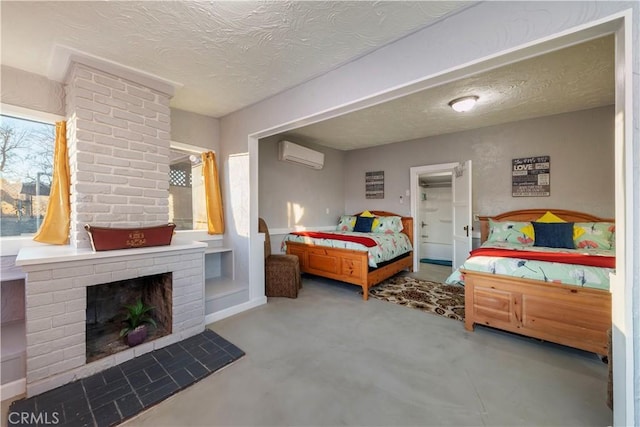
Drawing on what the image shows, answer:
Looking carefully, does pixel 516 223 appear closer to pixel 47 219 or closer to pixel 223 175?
pixel 223 175

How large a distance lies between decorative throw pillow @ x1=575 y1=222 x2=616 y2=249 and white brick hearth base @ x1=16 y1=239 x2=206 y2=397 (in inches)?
186

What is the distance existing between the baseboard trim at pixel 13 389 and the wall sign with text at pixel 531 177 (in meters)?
5.68

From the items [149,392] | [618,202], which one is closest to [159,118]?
[149,392]

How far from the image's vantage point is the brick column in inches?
81.2

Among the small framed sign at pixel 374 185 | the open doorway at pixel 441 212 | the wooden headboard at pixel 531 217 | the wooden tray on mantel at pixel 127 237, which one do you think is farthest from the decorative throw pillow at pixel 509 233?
the wooden tray on mantel at pixel 127 237

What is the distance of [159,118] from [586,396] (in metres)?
4.19

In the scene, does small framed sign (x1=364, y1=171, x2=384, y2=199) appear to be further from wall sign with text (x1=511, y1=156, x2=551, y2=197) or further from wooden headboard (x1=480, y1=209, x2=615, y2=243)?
wall sign with text (x1=511, y1=156, x2=551, y2=197)

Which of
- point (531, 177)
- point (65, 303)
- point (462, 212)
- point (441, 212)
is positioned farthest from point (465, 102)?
point (65, 303)

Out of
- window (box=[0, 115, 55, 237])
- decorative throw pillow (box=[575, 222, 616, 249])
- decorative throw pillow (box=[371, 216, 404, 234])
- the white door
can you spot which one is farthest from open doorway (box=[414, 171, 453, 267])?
window (box=[0, 115, 55, 237])

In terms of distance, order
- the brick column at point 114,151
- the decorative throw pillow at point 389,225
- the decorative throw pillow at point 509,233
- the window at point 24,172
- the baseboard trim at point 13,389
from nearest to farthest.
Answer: the baseboard trim at point 13,389
the brick column at point 114,151
the window at point 24,172
the decorative throw pillow at point 509,233
the decorative throw pillow at point 389,225

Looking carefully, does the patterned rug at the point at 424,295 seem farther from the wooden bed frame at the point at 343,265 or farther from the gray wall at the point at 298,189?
the gray wall at the point at 298,189

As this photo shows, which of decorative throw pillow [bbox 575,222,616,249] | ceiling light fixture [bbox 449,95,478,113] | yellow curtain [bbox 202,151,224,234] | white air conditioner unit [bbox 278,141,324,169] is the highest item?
ceiling light fixture [bbox 449,95,478,113]

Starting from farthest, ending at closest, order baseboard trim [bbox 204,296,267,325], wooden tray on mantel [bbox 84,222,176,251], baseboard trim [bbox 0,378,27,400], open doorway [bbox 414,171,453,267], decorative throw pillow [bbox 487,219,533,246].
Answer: open doorway [bbox 414,171,453,267], decorative throw pillow [bbox 487,219,533,246], baseboard trim [bbox 204,296,267,325], wooden tray on mantel [bbox 84,222,176,251], baseboard trim [bbox 0,378,27,400]

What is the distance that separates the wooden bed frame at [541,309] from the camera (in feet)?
6.42
